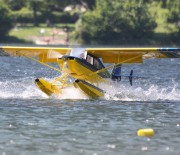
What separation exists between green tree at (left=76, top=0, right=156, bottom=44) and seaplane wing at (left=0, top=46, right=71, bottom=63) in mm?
53366

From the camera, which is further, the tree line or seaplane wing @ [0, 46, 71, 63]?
the tree line

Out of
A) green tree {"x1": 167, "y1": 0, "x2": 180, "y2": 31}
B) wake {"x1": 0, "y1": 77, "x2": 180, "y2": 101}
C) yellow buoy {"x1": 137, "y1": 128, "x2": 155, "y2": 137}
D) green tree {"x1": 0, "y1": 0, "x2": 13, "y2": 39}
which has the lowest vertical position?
yellow buoy {"x1": 137, "y1": 128, "x2": 155, "y2": 137}

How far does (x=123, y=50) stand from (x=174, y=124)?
5.74m

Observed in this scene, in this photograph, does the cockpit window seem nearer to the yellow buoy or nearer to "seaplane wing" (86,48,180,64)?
"seaplane wing" (86,48,180,64)

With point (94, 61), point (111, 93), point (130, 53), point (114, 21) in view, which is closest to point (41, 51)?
point (94, 61)

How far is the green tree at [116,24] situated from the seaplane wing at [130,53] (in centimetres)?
5350

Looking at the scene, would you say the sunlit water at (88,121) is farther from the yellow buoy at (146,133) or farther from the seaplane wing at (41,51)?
the seaplane wing at (41,51)

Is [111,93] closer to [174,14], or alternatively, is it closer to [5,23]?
[5,23]

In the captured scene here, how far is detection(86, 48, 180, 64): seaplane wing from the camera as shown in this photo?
23172 millimetres

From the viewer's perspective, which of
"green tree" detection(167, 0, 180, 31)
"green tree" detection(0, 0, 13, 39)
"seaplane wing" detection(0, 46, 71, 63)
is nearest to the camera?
"seaplane wing" detection(0, 46, 71, 63)

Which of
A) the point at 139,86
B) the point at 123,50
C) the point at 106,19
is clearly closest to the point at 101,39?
the point at 106,19

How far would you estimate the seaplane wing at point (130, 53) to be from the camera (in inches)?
912

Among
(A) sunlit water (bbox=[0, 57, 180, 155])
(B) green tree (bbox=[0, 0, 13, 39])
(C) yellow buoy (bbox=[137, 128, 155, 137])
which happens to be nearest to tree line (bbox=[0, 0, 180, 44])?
(B) green tree (bbox=[0, 0, 13, 39])

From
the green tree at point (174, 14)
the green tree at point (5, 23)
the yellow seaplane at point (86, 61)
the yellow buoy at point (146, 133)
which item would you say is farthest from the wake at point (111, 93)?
the green tree at point (174, 14)
